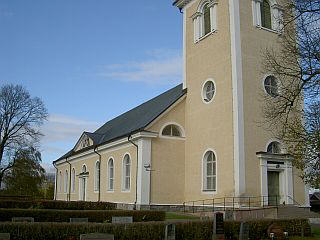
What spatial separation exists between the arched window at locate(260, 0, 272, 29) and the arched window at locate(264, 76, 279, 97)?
3.50 metres

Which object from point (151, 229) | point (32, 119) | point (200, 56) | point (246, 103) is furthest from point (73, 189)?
point (151, 229)

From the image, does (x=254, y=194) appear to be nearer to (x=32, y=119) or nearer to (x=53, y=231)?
(x=53, y=231)

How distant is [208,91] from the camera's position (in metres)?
26.8

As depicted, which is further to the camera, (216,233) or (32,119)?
(32,119)

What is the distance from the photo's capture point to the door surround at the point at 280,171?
23.5 meters

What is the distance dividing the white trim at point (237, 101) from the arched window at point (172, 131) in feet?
20.1

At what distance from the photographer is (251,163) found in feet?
76.4

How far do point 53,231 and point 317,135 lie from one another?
32.0 ft

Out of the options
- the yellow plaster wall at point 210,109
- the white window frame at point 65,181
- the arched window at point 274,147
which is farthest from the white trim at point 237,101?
the white window frame at point 65,181

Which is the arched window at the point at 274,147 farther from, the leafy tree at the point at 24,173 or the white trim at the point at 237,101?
the leafy tree at the point at 24,173

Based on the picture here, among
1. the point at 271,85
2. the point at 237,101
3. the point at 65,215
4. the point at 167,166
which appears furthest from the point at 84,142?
the point at 65,215

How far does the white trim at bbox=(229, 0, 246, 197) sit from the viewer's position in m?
22.7

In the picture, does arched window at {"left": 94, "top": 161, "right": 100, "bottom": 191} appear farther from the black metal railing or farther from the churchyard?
the churchyard

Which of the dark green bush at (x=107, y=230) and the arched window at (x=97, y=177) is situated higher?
the arched window at (x=97, y=177)
